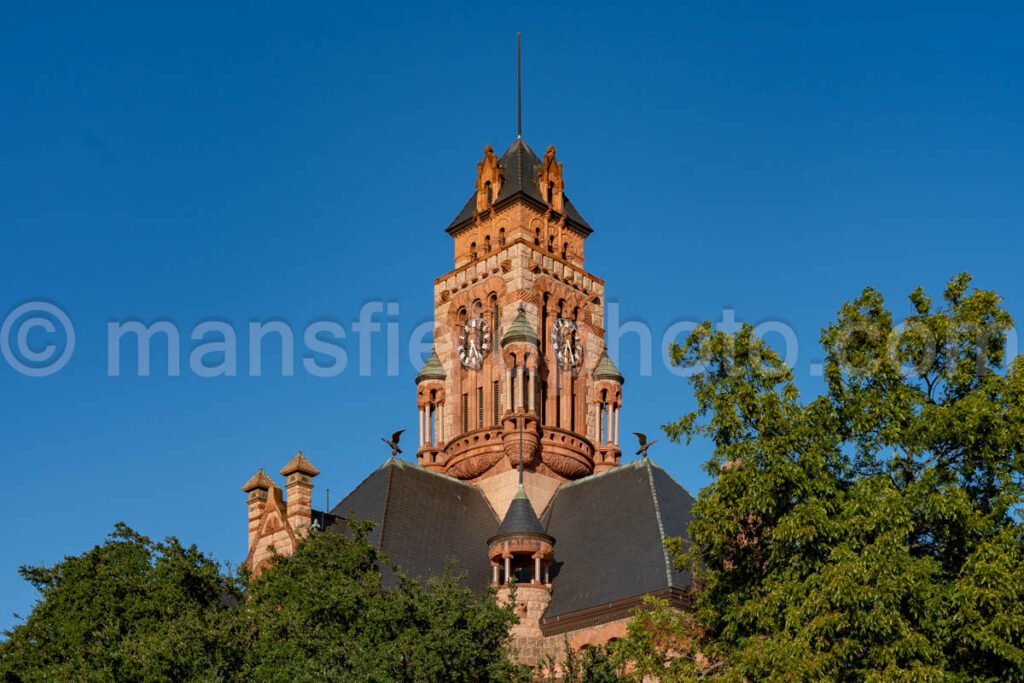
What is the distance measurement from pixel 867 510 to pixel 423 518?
92.5 feet

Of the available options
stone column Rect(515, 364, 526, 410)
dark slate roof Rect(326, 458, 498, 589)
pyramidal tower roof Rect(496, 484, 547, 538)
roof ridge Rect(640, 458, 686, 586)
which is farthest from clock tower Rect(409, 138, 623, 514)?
roof ridge Rect(640, 458, 686, 586)

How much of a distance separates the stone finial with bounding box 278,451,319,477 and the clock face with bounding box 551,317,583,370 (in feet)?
54.5

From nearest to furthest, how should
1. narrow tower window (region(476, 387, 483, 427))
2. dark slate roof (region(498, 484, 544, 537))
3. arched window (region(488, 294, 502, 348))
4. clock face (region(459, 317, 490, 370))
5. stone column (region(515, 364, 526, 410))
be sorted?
dark slate roof (region(498, 484, 544, 537)) < stone column (region(515, 364, 526, 410)) < narrow tower window (region(476, 387, 483, 427)) < arched window (region(488, 294, 502, 348)) < clock face (region(459, 317, 490, 370))

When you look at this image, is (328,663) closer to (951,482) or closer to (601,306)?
(951,482)

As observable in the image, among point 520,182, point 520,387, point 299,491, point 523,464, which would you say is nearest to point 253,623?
point 299,491

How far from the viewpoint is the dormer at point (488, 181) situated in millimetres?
75188

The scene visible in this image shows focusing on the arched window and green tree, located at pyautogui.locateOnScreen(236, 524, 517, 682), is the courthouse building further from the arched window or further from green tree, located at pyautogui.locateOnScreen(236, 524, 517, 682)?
green tree, located at pyautogui.locateOnScreen(236, 524, 517, 682)

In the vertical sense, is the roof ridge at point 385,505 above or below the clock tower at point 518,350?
below

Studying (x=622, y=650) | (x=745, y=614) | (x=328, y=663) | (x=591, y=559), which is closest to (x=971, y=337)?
(x=745, y=614)

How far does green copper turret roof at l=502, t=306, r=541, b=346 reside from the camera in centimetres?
6775

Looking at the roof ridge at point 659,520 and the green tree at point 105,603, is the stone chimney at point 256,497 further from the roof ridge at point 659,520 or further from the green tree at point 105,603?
the roof ridge at point 659,520

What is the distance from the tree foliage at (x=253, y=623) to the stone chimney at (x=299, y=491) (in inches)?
224

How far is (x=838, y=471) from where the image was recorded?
3956cm

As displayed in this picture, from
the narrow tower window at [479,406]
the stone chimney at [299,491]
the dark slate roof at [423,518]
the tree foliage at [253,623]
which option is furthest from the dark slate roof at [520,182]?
the tree foliage at [253,623]
